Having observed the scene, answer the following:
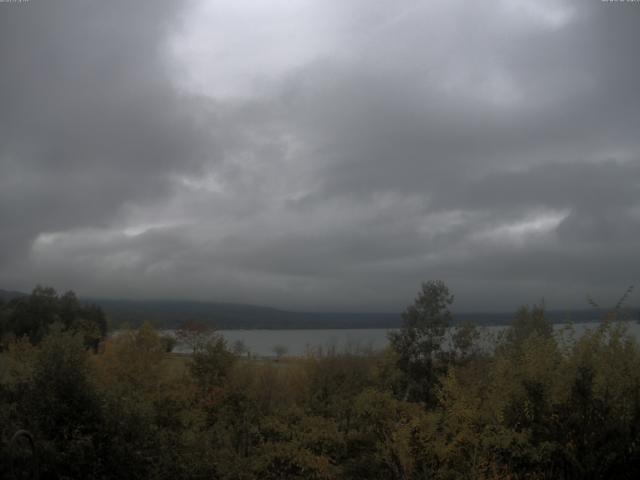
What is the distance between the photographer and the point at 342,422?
2069 cm

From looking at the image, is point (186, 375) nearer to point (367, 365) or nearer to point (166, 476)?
point (367, 365)

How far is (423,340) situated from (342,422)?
4.50 meters

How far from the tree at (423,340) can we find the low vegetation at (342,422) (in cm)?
171

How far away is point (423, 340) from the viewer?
75.7 ft

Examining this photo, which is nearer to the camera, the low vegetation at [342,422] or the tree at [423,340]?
the low vegetation at [342,422]

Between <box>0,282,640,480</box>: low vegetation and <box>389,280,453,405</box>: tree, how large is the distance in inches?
67.2

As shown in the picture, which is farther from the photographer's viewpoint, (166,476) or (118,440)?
(166,476)

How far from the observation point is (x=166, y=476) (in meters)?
14.0

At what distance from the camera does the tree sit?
2283 centimetres

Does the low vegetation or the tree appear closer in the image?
the low vegetation

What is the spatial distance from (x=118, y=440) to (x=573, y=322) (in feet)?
33.0

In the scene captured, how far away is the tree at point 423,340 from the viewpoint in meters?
22.8

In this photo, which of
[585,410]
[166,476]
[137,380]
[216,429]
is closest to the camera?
[585,410]

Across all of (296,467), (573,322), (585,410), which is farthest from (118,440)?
(573,322)
